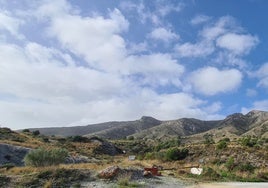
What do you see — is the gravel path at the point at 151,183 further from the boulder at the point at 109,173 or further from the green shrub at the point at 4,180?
the green shrub at the point at 4,180

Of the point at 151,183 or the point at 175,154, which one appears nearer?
the point at 151,183

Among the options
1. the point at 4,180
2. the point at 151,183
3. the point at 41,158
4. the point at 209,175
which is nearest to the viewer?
the point at 4,180

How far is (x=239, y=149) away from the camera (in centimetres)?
4744

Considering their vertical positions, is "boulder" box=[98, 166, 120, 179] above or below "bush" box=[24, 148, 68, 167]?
below

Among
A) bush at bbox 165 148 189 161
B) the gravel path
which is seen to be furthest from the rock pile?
bush at bbox 165 148 189 161

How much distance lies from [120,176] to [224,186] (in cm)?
594

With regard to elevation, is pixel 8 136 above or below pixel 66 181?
above

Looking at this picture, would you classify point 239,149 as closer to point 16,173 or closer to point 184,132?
point 16,173

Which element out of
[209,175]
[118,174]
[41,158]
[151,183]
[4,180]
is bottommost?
[151,183]

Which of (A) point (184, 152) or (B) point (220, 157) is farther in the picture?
(A) point (184, 152)

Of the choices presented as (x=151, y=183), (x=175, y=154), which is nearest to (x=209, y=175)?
(x=151, y=183)

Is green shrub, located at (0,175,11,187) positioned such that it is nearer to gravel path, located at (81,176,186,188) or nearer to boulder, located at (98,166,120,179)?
gravel path, located at (81,176,186,188)

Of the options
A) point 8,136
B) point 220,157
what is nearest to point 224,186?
point 220,157

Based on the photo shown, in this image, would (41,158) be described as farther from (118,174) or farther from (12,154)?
(12,154)
